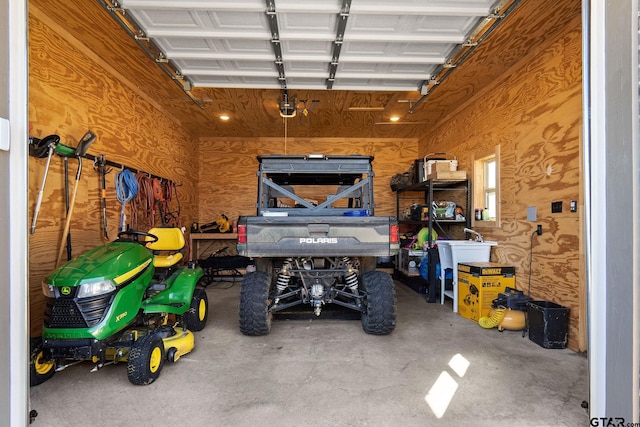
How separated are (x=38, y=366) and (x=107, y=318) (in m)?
0.63

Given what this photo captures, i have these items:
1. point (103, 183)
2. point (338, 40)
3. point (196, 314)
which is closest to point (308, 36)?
point (338, 40)

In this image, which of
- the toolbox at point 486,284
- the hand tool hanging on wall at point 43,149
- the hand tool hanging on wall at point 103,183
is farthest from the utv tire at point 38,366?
the toolbox at point 486,284

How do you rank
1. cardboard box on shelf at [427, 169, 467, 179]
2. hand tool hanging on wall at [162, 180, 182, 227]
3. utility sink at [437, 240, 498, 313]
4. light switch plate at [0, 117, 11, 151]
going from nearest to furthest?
light switch plate at [0, 117, 11, 151] < utility sink at [437, 240, 498, 313] < cardboard box on shelf at [427, 169, 467, 179] < hand tool hanging on wall at [162, 180, 182, 227]


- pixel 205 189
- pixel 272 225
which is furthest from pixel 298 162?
pixel 205 189

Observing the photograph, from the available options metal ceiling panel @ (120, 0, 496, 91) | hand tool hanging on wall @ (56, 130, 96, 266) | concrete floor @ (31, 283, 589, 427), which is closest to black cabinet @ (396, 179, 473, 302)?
concrete floor @ (31, 283, 589, 427)

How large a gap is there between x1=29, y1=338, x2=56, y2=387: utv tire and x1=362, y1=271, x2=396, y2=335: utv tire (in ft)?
8.63

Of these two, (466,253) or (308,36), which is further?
(466,253)

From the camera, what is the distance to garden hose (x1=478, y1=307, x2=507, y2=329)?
3.56 m

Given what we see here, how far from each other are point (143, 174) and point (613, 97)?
5.14 meters

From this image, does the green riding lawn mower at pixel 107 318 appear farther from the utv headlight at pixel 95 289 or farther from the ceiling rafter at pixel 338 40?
the ceiling rafter at pixel 338 40

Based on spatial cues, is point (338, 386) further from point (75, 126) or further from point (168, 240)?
point (75, 126)

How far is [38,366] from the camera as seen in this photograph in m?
2.28

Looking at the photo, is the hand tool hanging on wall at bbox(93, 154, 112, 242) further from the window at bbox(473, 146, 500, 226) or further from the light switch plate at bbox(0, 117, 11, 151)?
the window at bbox(473, 146, 500, 226)

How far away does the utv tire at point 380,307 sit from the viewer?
131 inches
